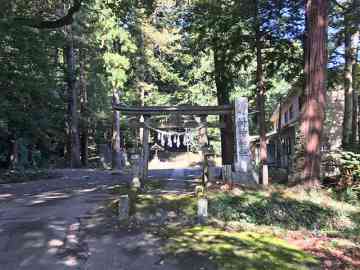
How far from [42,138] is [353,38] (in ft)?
67.5

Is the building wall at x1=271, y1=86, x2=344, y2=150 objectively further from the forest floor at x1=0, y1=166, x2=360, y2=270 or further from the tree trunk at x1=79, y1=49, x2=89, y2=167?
the tree trunk at x1=79, y1=49, x2=89, y2=167

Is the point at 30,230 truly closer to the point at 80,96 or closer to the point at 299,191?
the point at 299,191

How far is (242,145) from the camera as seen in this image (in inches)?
585

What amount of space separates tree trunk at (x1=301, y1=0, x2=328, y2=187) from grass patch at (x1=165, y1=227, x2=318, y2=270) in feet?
15.6

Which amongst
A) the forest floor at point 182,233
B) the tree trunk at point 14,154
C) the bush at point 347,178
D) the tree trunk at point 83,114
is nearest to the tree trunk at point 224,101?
the bush at point 347,178

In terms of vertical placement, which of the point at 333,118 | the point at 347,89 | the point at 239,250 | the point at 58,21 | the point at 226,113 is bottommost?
the point at 239,250

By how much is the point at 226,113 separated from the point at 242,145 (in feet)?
7.14

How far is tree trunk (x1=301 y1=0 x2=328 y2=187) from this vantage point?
41.2ft

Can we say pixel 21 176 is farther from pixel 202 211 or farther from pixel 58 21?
pixel 202 211

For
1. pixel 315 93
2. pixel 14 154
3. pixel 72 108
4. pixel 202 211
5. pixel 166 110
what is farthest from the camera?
pixel 72 108

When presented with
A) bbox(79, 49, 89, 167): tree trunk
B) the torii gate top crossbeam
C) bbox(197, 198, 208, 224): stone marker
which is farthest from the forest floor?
bbox(79, 49, 89, 167): tree trunk

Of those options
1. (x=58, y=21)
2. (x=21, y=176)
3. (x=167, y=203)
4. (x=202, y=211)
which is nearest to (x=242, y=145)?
(x=167, y=203)

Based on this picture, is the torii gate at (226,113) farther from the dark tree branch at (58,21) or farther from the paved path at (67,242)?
the paved path at (67,242)

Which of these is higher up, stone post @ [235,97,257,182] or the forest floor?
stone post @ [235,97,257,182]
